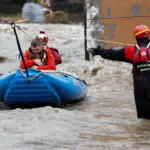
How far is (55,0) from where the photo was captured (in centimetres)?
4178

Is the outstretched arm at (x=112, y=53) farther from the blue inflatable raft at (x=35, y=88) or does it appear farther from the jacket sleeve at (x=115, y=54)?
the blue inflatable raft at (x=35, y=88)

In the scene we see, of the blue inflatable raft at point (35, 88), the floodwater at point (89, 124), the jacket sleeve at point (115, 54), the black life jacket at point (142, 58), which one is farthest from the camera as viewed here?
the blue inflatable raft at point (35, 88)

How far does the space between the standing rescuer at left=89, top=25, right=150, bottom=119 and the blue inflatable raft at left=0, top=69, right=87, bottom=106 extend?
5.47 feet

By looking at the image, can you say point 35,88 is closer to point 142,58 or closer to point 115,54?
point 115,54

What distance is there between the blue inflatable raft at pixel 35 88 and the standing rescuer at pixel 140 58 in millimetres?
1668

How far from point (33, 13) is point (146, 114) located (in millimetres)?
26771

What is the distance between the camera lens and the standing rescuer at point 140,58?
8.05 meters

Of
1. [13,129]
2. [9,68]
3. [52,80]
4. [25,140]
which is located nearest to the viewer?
[25,140]

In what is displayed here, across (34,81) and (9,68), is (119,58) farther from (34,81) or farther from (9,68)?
(9,68)

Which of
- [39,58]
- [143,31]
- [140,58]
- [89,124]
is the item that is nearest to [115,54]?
[140,58]

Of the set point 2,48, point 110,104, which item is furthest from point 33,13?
point 110,104

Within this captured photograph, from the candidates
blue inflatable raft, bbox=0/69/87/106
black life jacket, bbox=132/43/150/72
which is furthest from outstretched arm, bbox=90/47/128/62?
blue inflatable raft, bbox=0/69/87/106

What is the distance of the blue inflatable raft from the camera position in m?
9.69

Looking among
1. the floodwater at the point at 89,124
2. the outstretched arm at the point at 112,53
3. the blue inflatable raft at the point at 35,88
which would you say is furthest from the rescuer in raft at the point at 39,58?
the outstretched arm at the point at 112,53
